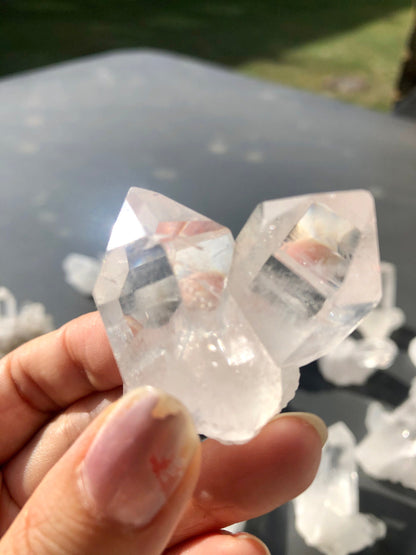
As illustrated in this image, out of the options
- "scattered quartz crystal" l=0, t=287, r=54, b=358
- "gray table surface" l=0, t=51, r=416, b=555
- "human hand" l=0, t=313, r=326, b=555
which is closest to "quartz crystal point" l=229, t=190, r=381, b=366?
"human hand" l=0, t=313, r=326, b=555

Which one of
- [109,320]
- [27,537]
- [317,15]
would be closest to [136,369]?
[109,320]

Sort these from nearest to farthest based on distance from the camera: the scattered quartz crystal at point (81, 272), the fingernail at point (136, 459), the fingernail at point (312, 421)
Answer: the fingernail at point (136, 459), the fingernail at point (312, 421), the scattered quartz crystal at point (81, 272)

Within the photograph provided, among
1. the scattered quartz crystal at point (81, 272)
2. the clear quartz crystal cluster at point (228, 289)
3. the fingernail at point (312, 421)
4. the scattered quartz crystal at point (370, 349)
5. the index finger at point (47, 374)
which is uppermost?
the clear quartz crystal cluster at point (228, 289)

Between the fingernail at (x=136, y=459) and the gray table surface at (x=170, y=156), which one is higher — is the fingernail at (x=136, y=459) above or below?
above

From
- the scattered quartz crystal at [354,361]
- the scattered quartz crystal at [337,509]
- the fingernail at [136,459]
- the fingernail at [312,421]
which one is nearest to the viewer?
the fingernail at [136,459]

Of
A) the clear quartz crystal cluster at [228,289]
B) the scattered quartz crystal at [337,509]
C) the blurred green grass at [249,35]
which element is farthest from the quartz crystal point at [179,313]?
the blurred green grass at [249,35]

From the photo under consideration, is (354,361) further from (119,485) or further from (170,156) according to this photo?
(170,156)

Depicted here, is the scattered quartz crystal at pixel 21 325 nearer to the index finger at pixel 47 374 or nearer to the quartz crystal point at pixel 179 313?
the index finger at pixel 47 374

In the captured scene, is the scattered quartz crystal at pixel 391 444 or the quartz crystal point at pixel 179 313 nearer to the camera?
the quartz crystal point at pixel 179 313
